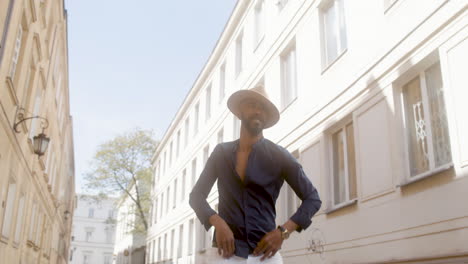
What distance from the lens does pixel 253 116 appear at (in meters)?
2.52

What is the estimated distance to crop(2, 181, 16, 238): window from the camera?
12.1 meters

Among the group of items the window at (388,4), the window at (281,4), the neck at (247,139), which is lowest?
the neck at (247,139)

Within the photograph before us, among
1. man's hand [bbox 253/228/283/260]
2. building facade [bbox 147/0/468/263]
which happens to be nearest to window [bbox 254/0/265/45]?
building facade [bbox 147/0/468/263]

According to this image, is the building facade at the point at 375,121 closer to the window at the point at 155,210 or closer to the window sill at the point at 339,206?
the window sill at the point at 339,206

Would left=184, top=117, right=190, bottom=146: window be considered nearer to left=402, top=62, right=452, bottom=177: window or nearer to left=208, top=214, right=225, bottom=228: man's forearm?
left=402, top=62, right=452, bottom=177: window

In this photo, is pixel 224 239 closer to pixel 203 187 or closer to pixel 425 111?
pixel 203 187

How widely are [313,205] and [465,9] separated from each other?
599cm

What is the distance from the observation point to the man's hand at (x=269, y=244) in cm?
230

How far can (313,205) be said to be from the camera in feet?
8.20

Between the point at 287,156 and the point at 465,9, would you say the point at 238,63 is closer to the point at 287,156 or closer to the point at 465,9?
the point at 465,9

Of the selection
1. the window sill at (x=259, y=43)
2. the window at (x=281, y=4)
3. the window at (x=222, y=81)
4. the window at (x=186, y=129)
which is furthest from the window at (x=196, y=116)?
the window at (x=281, y=4)

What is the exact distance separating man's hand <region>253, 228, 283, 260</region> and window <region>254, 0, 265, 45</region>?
56.3ft

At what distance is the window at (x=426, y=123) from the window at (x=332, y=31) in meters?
3.33

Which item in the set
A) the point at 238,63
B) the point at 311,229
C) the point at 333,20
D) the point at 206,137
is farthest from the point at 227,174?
the point at 206,137
